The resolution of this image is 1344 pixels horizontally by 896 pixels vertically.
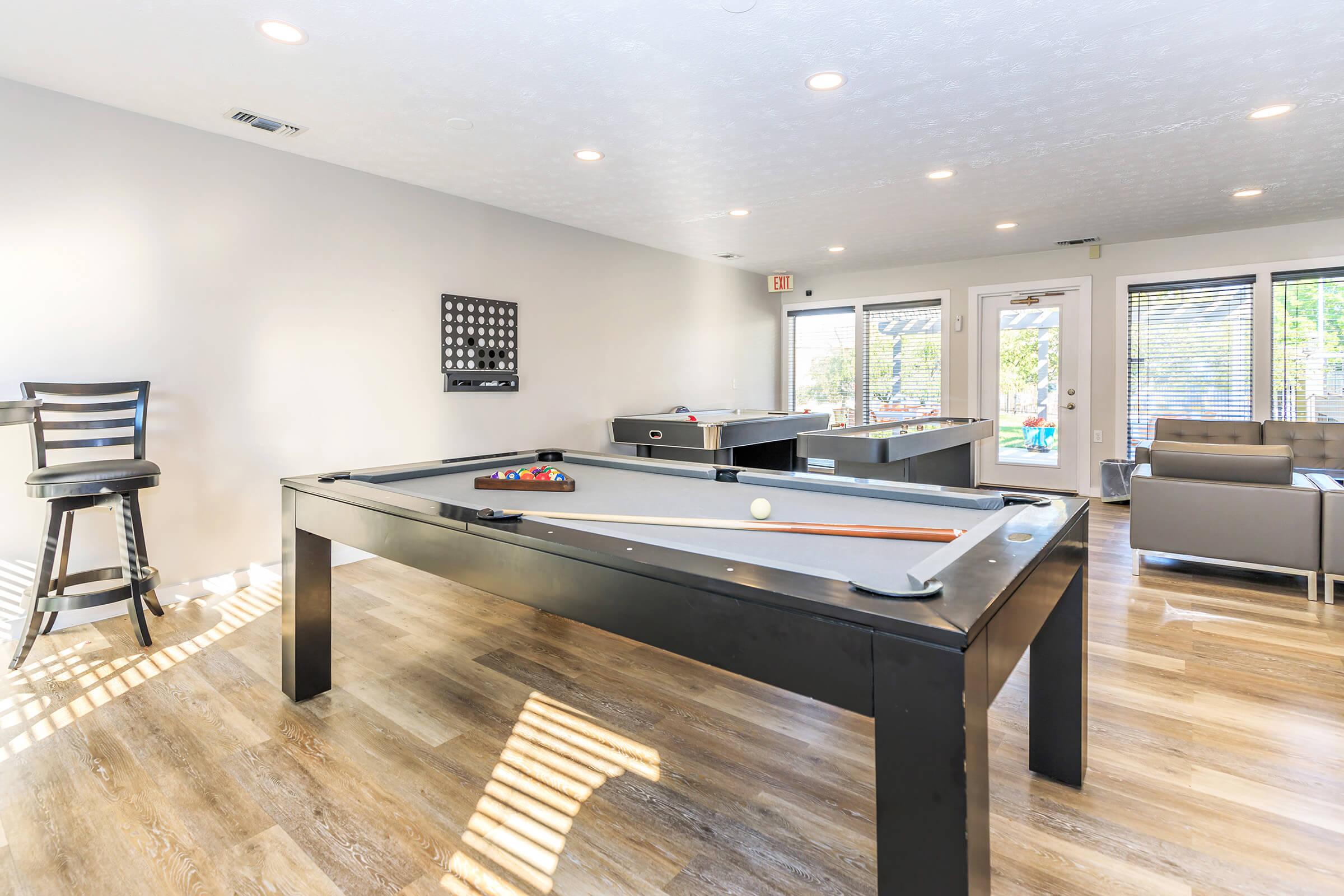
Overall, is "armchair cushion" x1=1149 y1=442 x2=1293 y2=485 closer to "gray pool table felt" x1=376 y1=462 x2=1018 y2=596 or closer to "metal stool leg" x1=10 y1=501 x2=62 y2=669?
"gray pool table felt" x1=376 y1=462 x2=1018 y2=596

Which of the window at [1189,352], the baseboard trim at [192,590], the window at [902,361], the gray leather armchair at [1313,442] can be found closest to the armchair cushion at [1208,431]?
the gray leather armchair at [1313,442]

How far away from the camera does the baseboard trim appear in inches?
113

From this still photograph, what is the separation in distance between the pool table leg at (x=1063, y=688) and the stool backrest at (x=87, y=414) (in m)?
3.36

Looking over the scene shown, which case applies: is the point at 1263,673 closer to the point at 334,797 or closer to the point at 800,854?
the point at 800,854

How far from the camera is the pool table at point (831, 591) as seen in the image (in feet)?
2.90

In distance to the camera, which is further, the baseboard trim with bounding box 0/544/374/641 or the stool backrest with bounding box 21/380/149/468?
the baseboard trim with bounding box 0/544/374/641

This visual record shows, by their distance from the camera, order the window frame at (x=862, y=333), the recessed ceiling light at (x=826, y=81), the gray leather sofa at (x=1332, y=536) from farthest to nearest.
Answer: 1. the window frame at (x=862, y=333)
2. the gray leather sofa at (x=1332, y=536)
3. the recessed ceiling light at (x=826, y=81)

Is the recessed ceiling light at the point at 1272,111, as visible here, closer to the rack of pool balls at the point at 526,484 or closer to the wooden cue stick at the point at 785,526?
the wooden cue stick at the point at 785,526

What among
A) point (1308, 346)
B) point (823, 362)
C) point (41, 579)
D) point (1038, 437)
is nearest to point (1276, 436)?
point (1308, 346)

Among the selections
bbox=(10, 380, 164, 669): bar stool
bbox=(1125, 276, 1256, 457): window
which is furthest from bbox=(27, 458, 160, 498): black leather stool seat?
bbox=(1125, 276, 1256, 457): window

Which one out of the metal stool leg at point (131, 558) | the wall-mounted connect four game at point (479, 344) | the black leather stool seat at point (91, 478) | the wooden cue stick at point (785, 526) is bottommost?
the metal stool leg at point (131, 558)

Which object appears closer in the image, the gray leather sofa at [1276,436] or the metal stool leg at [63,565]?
the metal stool leg at [63,565]

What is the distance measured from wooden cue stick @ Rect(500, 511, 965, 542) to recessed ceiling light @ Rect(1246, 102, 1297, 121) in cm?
294

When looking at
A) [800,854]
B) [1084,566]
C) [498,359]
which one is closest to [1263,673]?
[1084,566]
